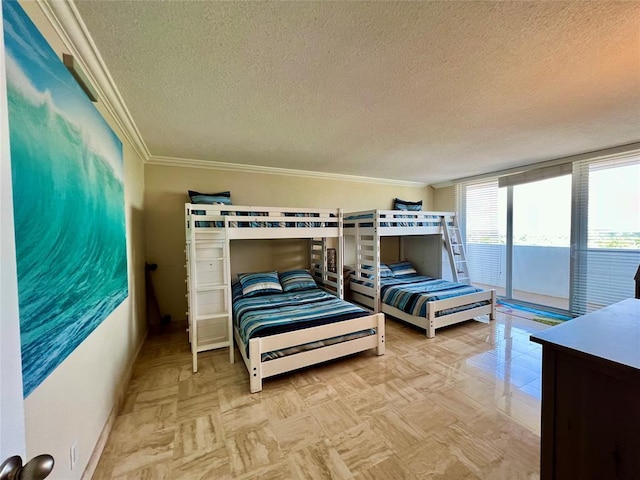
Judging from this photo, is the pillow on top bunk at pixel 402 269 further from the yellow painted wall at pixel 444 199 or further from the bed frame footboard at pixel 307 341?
the bed frame footboard at pixel 307 341

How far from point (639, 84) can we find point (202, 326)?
4.36 metres

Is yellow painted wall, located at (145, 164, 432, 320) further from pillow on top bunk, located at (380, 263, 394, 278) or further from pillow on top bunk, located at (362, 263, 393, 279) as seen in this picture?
pillow on top bunk, located at (380, 263, 394, 278)

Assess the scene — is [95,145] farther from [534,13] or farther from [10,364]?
[534,13]

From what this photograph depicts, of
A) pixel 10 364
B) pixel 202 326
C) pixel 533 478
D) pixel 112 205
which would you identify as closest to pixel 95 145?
pixel 112 205

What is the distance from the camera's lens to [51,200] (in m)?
1.13

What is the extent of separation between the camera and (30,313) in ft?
3.20

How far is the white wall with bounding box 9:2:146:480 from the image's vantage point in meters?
1.06

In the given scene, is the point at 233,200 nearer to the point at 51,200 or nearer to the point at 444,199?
the point at 51,200

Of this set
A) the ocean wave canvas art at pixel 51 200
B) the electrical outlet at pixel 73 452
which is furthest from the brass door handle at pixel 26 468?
the electrical outlet at pixel 73 452

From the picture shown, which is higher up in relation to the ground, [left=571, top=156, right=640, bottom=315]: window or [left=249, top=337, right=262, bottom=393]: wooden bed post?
[left=571, top=156, right=640, bottom=315]: window

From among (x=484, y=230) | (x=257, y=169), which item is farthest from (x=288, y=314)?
(x=484, y=230)

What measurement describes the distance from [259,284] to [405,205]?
3351 millimetres

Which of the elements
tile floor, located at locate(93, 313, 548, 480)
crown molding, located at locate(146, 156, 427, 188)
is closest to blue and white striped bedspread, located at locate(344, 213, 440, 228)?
crown molding, located at locate(146, 156, 427, 188)

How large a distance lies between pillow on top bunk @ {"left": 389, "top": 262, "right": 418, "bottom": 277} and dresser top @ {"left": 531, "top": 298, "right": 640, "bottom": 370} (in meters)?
3.49
